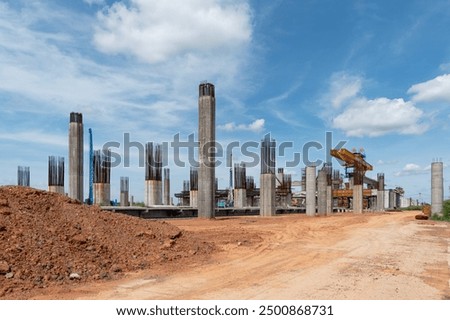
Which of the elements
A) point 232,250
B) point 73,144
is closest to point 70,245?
point 232,250

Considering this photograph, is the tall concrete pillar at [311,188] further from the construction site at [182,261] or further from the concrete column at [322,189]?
the construction site at [182,261]

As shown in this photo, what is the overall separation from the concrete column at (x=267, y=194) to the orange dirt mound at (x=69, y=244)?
61.3 feet

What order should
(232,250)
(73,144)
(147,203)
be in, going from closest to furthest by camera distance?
(232,250)
(73,144)
(147,203)

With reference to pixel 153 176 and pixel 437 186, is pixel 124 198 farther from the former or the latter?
pixel 437 186

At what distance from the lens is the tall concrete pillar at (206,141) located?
2159 centimetres

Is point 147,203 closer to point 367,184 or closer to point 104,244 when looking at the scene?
Result: point 104,244

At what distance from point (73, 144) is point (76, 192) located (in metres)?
2.85

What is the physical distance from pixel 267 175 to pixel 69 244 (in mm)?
22057

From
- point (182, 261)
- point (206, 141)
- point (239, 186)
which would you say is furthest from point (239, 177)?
point (182, 261)

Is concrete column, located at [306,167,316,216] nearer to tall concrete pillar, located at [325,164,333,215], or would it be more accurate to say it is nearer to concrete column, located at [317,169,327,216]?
concrete column, located at [317,169,327,216]

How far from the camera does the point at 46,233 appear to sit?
25.7 feet

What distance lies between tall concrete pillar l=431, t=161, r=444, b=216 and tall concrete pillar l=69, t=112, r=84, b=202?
2279 cm

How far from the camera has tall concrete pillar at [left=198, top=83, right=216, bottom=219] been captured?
21594mm
